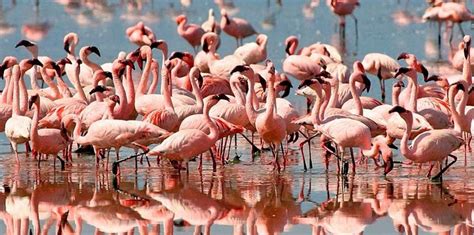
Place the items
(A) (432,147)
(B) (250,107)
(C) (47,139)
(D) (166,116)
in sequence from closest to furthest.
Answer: (A) (432,147), (C) (47,139), (D) (166,116), (B) (250,107)

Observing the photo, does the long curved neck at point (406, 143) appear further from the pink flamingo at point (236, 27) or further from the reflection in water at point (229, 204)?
the pink flamingo at point (236, 27)

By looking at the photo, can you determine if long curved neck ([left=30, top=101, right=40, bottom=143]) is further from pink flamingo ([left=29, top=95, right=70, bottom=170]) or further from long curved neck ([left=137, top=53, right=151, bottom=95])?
long curved neck ([left=137, top=53, right=151, bottom=95])

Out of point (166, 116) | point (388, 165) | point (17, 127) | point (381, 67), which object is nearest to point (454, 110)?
point (388, 165)

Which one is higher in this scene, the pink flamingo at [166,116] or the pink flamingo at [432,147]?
the pink flamingo at [166,116]

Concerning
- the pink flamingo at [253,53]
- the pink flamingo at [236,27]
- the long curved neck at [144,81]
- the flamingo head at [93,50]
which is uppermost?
the pink flamingo at [236,27]

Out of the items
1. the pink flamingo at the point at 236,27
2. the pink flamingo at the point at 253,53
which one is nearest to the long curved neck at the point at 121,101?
the pink flamingo at the point at 253,53

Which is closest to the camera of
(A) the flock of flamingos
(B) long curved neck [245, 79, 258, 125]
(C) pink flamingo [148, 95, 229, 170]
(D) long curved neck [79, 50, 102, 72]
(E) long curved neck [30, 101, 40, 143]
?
(C) pink flamingo [148, 95, 229, 170]

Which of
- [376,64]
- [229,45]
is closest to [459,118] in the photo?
[376,64]

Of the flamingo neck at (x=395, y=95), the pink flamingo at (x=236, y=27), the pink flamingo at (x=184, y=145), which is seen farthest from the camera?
the pink flamingo at (x=236, y=27)

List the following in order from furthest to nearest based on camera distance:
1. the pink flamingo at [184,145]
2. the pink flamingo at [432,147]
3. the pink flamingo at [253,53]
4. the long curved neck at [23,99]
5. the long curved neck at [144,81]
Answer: the pink flamingo at [253,53] → the long curved neck at [144,81] → the long curved neck at [23,99] → the pink flamingo at [184,145] → the pink flamingo at [432,147]

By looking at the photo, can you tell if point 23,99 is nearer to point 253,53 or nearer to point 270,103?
point 270,103

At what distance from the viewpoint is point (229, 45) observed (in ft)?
84.0

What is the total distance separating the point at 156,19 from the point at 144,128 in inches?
754

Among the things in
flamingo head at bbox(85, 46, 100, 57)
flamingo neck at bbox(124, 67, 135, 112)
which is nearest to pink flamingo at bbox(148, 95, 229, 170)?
flamingo neck at bbox(124, 67, 135, 112)
